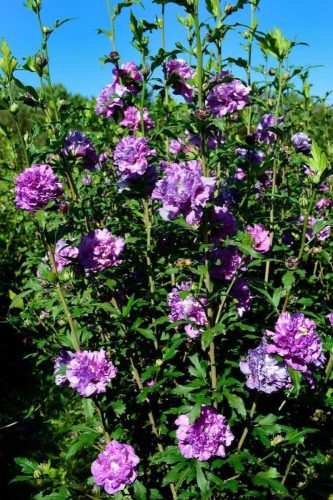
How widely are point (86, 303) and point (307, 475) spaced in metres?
2.28

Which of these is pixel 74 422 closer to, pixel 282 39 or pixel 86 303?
pixel 86 303

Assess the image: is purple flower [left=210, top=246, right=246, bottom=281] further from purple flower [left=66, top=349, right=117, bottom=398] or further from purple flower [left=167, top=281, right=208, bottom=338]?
purple flower [left=66, top=349, right=117, bottom=398]

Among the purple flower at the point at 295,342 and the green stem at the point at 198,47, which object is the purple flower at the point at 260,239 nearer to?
the purple flower at the point at 295,342

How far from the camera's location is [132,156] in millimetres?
2357

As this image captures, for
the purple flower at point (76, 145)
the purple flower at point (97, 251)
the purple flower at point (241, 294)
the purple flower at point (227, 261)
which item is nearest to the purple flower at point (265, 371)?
the purple flower at point (241, 294)

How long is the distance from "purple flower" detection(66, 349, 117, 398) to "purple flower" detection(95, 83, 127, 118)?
5.34 ft

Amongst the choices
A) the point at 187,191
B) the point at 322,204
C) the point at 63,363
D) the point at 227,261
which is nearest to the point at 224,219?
the point at 227,261

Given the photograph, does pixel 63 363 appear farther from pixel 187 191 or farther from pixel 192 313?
pixel 187 191

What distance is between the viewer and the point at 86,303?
244 centimetres

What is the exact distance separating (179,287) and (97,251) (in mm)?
517

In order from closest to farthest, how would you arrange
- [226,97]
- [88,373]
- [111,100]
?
[88,373] < [226,97] < [111,100]

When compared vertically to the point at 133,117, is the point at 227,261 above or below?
below

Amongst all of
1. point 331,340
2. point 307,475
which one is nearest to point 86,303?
Result: point 331,340

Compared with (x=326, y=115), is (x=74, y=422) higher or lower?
lower
